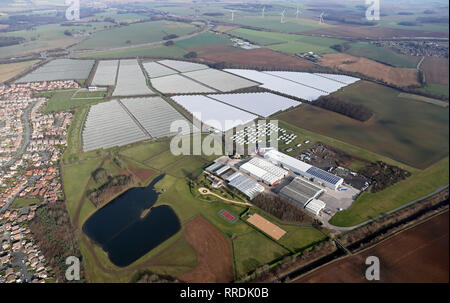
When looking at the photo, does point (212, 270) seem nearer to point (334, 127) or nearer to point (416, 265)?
point (416, 265)

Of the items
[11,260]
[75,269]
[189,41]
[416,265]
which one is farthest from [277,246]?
[189,41]

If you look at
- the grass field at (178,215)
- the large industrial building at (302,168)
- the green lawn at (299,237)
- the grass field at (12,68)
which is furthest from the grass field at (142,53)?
the green lawn at (299,237)

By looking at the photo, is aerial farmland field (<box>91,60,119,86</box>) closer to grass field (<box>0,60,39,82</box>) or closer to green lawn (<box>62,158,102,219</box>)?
grass field (<box>0,60,39,82</box>)

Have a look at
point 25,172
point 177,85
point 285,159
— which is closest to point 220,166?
point 285,159

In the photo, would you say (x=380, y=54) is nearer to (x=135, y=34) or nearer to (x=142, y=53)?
(x=142, y=53)

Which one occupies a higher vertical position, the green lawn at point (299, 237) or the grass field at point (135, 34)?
Answer: the grass field at point (135, 34)

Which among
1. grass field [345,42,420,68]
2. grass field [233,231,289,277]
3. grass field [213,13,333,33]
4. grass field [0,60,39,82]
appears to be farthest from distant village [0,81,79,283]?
grass field [213,13,333,33]

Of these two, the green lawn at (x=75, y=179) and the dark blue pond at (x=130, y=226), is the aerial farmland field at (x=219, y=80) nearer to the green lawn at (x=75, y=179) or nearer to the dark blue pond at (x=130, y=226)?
the green lawn at (x=75, y=179)
